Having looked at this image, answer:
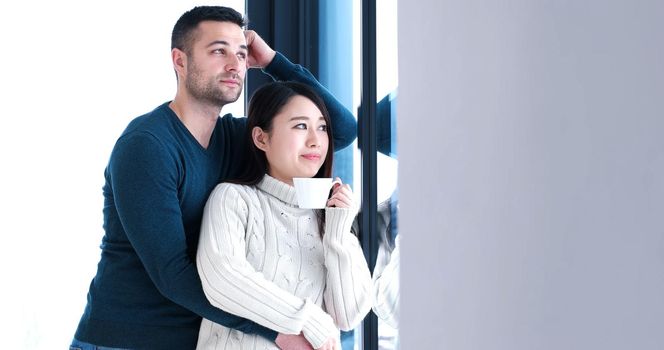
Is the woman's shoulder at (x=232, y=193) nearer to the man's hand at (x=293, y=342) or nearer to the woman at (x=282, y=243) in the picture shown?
the woman at (x=282, y=243)

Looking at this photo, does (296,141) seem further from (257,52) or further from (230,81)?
(257,52)

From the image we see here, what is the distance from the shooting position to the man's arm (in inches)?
64.9

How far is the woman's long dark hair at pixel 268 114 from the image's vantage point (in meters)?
1.51

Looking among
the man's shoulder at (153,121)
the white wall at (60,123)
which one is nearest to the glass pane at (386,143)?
the man's shoulder at (153,121)

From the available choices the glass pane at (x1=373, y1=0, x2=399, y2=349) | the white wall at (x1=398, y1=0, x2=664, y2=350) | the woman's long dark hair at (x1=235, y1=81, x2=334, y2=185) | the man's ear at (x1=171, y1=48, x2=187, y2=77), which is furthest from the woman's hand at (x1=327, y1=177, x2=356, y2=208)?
the white wall at (x1=398, y1=0, x2=664, y2=350)

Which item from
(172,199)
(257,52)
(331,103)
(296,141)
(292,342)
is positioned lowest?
(292,342)

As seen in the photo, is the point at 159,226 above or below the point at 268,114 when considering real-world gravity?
below

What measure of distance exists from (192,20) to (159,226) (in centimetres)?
46

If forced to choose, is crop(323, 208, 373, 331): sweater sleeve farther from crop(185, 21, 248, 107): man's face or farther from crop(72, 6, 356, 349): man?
crop(185, 21, 248, 107): man's face

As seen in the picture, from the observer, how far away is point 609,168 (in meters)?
0.28

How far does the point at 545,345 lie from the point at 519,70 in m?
0.12

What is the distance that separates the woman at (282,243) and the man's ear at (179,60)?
17 centimetres

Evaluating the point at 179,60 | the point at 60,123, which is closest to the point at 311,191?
the point at 179,60

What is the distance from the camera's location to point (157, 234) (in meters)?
1.35
